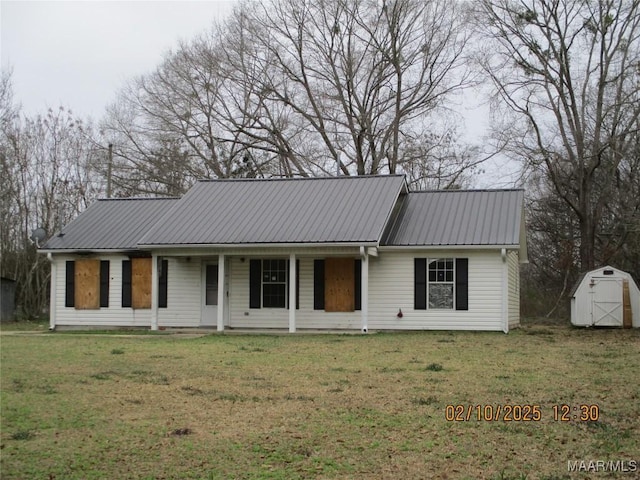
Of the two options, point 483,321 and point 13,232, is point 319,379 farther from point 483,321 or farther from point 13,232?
Result: point 13,232

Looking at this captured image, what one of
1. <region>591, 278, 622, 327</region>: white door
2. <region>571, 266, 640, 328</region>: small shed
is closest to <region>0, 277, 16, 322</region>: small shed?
<region>571, 266, 640, 328</region>: small shed

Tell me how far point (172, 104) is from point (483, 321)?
2193 centimetres

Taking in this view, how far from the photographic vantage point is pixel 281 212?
2297 centimetres

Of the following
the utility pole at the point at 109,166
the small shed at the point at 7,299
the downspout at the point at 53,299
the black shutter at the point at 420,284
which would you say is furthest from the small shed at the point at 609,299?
the utility pole at the point at 109,166

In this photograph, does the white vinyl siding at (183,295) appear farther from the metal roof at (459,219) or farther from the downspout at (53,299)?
the metal roof at (459,219)

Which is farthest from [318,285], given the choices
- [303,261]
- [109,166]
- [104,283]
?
[109,166]

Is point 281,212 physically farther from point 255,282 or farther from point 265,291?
point 265,291

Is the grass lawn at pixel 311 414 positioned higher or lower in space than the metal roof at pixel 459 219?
lower

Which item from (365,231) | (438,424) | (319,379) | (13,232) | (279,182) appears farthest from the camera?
(13,232)

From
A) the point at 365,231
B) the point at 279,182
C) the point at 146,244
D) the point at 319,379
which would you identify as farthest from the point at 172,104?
the point at 319,379

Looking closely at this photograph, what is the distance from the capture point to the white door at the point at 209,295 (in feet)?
76.4

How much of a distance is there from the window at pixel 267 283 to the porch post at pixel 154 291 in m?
2.59

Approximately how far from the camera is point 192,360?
14.3m

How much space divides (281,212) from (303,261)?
1562 mm
